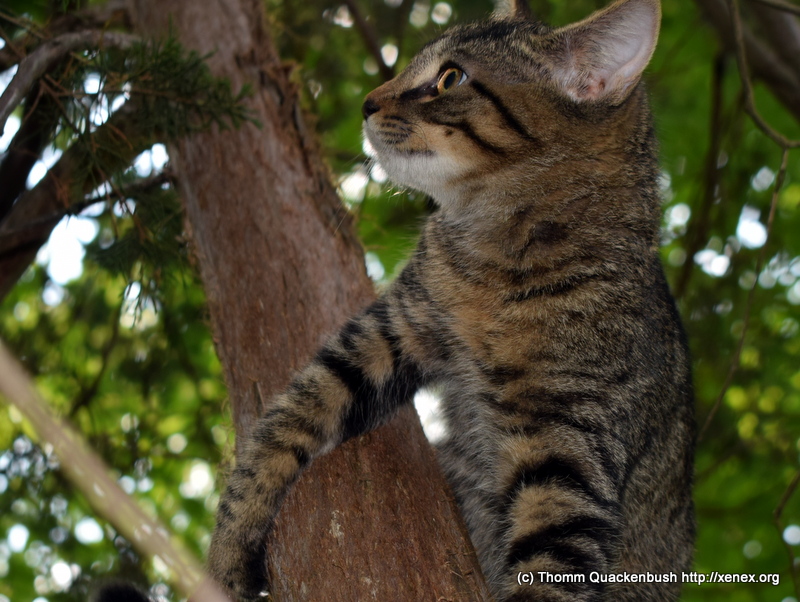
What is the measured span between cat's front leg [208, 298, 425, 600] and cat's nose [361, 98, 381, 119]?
781mm

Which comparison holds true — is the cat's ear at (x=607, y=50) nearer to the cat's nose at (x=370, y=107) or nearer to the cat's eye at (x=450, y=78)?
the cat's eye at (x=450, y=78)

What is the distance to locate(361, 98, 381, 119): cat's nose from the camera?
9.61ft

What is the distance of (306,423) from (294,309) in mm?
513

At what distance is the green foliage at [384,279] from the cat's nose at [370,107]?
106cm

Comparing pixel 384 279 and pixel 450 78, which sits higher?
pixel 450 78

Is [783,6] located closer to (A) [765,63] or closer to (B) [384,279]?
(A) [765,63]

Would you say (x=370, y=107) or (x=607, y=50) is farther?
(x=370, y=107)

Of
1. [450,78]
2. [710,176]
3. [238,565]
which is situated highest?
[450,78]

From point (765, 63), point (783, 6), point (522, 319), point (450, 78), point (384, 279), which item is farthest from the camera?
point (384, 279)

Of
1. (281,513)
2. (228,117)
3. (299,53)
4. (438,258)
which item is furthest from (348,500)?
(299,53)

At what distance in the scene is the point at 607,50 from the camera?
280 cm

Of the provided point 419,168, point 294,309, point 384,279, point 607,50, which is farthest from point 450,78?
point 384,279

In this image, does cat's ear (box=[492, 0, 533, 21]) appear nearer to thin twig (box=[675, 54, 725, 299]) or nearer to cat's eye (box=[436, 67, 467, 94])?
cat's eye (box=[436, 67, 467, 94])

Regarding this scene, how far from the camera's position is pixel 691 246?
4734 mm
